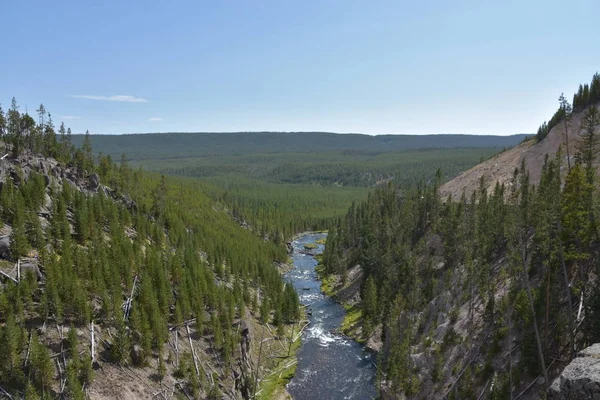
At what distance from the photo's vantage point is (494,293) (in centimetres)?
6353

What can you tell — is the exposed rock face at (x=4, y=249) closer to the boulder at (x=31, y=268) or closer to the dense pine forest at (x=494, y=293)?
the boulder at (x=31, y=268)

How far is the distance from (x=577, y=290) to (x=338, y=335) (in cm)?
5738

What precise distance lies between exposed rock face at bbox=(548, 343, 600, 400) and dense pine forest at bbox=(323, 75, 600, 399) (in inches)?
565

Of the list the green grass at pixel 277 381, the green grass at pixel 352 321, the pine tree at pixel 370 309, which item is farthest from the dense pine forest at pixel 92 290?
the pine tree at pixel 370 309

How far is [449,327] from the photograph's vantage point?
66250mm

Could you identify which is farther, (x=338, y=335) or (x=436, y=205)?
(x=436, y=205)

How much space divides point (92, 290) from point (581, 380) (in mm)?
64789

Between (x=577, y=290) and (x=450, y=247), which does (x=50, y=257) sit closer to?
(x=577, y=290)

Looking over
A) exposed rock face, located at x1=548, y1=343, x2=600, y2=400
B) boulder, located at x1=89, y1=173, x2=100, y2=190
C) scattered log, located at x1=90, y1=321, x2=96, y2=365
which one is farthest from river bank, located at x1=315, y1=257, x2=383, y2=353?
boulder, located at x1=89, y1=173, x2=100, y2=190

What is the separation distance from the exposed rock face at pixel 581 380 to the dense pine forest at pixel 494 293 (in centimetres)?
1436

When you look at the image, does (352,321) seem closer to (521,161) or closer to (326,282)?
(326,282)

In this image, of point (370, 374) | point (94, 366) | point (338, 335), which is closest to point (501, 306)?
point (370, 374)

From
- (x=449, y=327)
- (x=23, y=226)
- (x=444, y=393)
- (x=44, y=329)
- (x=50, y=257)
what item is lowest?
(x=444, y=393)

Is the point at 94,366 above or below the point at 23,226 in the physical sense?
below
